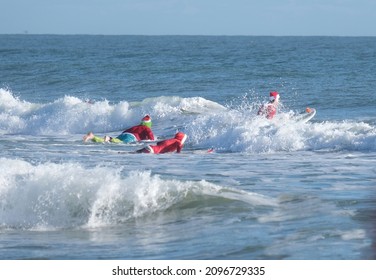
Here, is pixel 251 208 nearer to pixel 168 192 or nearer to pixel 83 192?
pixel 168 192

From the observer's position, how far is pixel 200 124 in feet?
78.1

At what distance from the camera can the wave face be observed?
19.8 metres

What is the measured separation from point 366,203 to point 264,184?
Result: 7.14 ft

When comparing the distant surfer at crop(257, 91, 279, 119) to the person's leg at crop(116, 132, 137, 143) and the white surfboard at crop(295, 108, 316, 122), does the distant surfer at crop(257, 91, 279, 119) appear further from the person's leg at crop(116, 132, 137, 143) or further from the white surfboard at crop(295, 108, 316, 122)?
the person's leg at crop(116, 132, 137, 143)

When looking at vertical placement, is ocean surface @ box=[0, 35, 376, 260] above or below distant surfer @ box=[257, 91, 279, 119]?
below

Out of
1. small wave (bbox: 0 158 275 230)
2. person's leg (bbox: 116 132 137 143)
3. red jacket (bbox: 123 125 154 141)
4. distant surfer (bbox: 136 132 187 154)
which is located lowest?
small wave (bbox: 0 158 275 230)

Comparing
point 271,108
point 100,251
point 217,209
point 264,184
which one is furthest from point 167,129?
point 100,251

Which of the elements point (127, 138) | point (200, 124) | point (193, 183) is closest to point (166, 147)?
point (127, 138)

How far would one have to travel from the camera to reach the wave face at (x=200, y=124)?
19781 mm

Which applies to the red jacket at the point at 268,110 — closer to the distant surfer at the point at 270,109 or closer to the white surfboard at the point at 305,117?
the distant surfer at the point at 270,109

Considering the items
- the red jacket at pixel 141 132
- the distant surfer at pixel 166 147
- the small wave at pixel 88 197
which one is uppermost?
the red jacket at pixel 141 132

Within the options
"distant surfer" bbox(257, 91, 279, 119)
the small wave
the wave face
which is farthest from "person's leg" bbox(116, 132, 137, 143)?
the small wave

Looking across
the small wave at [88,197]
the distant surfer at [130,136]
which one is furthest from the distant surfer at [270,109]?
the small wave at [88,197]

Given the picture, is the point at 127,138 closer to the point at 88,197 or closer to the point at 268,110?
the point at 268,110
